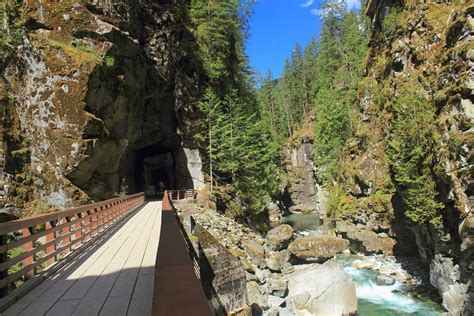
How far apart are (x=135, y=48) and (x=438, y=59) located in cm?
2115

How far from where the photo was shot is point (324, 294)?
15.2 meters

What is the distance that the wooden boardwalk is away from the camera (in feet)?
13.1

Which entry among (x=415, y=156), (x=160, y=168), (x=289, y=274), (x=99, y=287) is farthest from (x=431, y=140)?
(x=160, y=168)

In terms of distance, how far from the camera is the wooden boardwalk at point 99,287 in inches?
157

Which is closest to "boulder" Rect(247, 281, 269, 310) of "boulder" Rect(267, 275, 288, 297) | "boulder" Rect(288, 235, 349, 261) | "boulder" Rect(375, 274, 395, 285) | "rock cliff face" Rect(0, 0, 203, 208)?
"boulder" Rect(267, 275, 288, 297)

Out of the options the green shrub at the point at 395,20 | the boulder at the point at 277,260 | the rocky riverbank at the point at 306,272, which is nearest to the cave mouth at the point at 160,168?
the rocky riverbank at the point at 306,272

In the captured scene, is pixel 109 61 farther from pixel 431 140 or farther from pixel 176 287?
pixel 176 287

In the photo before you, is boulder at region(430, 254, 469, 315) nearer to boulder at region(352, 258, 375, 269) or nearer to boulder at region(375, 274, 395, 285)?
boulder at region(375, 274, 395, 285)

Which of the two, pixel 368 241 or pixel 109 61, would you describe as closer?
pixel 109 61

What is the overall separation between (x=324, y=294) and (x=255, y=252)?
5389 millimetres

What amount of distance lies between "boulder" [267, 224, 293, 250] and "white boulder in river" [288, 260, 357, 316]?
6.69 metres

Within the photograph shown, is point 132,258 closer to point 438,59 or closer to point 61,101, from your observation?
point 61,101

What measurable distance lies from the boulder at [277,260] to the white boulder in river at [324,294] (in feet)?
8.34

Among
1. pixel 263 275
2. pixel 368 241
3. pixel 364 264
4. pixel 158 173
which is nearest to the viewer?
pixel 263 275
